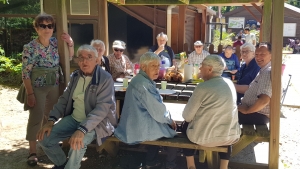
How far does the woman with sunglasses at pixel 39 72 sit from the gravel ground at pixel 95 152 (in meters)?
0.34

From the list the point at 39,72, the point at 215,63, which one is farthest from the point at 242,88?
the point at 39,72

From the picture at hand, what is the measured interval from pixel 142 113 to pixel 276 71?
1481 mm

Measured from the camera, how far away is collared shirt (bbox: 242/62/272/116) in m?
3.41

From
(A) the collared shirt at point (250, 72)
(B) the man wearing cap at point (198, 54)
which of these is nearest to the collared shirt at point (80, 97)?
(A) the collared shirt at point (250, 72)

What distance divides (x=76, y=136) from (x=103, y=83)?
0.59 meters

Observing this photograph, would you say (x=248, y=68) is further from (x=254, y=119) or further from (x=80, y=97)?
(x=80, y=97)

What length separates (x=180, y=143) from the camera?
3131 millimetres

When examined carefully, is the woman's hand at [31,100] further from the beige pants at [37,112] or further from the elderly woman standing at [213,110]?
the elderly woman standing at [213,110]

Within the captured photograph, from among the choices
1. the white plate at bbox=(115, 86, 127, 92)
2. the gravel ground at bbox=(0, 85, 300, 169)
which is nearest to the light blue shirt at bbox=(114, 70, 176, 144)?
the gravel ground at bbox=(0, 85, 300, 169)

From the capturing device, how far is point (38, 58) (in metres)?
3.65

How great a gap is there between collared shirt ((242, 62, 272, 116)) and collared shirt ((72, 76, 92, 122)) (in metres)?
1.80

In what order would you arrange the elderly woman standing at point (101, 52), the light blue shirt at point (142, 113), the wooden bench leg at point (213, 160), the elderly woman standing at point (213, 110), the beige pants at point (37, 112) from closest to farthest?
the elderly woman standing at point (213, 110) → the light blue shirt at point (142, 113) → the wooden bench leg at point (213, 160) → the beige pants at point (37, 112) → the elderly woman standing at point (101, 52)

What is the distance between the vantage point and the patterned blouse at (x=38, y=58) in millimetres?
3592

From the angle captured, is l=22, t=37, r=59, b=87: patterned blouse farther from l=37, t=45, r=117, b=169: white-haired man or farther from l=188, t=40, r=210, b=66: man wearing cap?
l=188, t=40, r=210, b=66: man wearing cap
